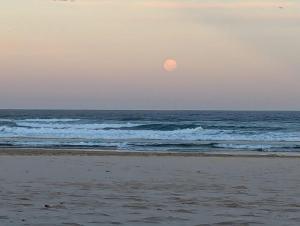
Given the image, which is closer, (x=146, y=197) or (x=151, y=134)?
(x=146, y=197)

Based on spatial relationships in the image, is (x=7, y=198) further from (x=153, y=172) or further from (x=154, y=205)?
(x=153, y=172)

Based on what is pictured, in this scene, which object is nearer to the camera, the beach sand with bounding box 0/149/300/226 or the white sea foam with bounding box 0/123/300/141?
the beach sand with bounding box 0/149/300/226

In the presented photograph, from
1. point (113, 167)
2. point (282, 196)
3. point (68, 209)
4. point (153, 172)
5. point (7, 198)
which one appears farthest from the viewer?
point (113, 167)

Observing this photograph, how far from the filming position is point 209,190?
9.34m

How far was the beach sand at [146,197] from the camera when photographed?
258 inches

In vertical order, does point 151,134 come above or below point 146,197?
below

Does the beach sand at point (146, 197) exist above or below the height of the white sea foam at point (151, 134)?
A: above

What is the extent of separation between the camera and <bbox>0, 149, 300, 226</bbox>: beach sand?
656cm

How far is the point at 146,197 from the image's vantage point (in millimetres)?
8289

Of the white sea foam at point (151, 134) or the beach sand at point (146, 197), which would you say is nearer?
the beach sand at point (146, 197)

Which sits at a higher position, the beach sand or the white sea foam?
the beach sand

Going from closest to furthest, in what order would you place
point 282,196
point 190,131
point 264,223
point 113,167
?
point 264,223 < point 282,196 < point 113,167 < point 190,131

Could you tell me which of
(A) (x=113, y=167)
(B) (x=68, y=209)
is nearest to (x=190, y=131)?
(A) (x=113, y=167)

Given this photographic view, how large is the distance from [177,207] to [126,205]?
0.65 metres
